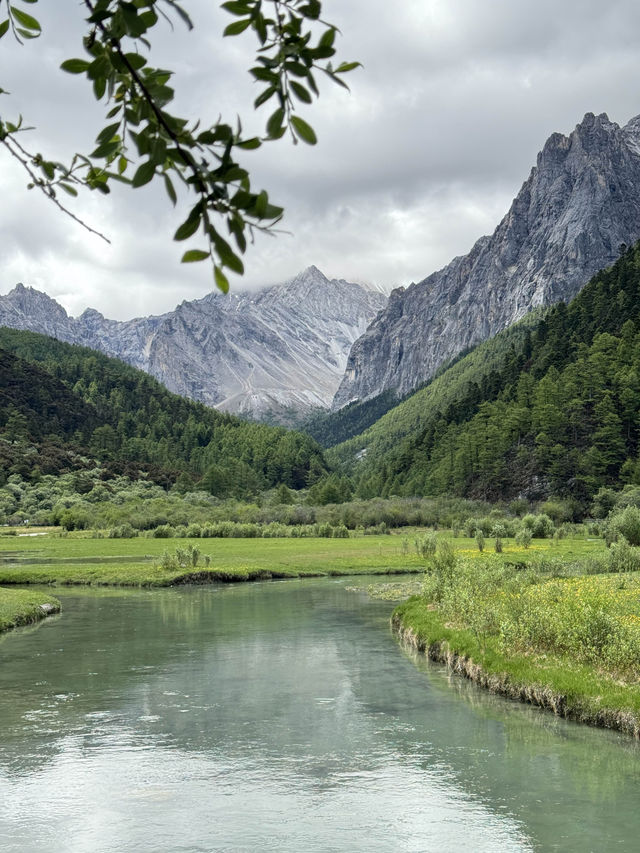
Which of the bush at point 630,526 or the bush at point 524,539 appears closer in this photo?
the bush at point 630,526

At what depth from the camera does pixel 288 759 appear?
2255 centimetres

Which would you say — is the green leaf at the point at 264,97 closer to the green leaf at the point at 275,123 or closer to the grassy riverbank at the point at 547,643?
the green leaf at the point at 275,123

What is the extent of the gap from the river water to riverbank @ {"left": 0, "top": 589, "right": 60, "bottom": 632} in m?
9.61

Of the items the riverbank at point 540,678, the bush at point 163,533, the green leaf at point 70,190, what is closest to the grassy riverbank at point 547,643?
the riverbank at point 540,678

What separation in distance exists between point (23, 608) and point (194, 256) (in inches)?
2041

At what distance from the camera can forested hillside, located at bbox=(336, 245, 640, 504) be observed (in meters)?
137

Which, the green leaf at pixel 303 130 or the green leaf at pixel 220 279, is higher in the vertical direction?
the green leaf at pixel 303 130

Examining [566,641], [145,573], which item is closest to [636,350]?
[145,573]

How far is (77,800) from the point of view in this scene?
1948 cm

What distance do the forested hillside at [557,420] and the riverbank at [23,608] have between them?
98667 mm

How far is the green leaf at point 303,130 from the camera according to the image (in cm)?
367

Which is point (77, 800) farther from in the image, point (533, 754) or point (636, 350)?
point (636, 350)

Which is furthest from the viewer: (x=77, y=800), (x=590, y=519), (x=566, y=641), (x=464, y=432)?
(x=464, y=432)

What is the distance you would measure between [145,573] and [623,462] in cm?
9106
